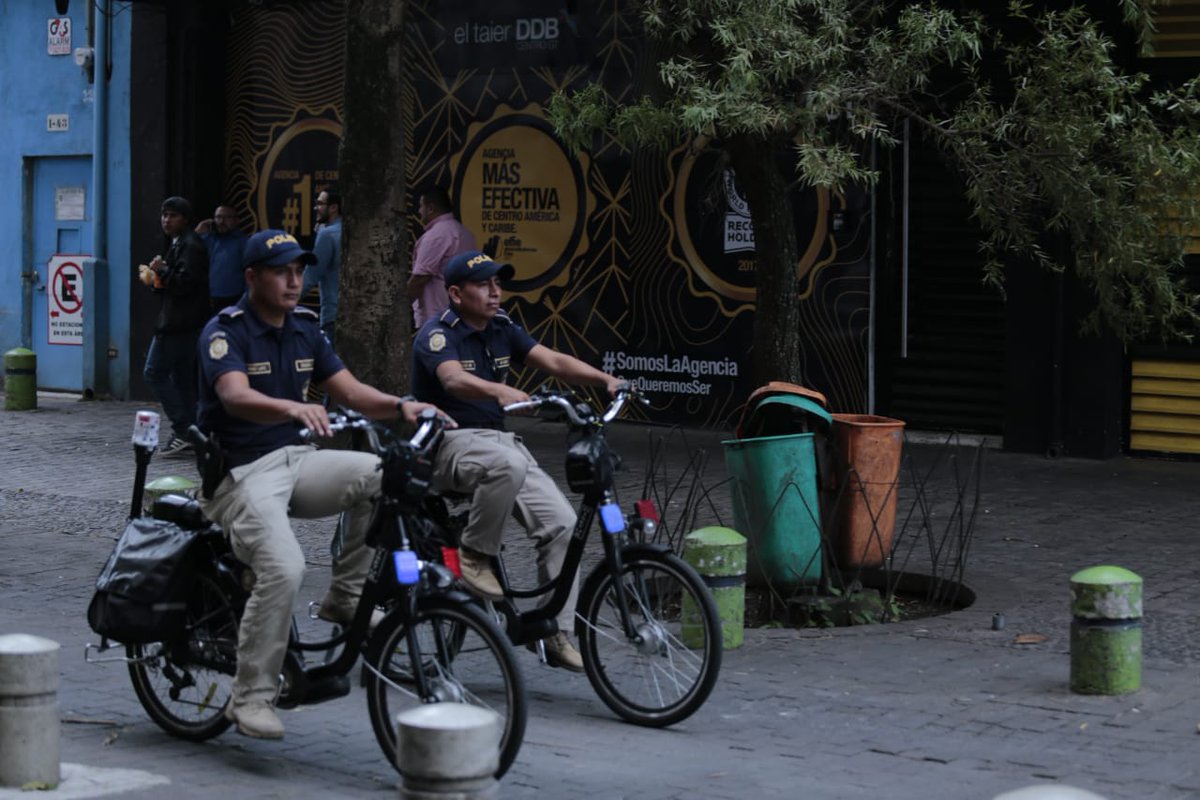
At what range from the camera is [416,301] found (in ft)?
46.2

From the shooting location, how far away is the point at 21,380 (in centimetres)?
1786

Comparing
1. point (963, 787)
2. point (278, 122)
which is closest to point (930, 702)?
point (963, 787)

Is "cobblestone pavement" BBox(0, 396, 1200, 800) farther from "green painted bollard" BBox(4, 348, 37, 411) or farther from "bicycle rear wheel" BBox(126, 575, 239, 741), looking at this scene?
"green painted bollard" BBox(4, 348, 37, 411)

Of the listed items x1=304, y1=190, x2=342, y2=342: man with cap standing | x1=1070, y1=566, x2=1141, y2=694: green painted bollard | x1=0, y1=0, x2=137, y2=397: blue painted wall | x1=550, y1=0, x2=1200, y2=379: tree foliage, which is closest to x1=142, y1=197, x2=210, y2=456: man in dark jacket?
x1=304, y1=190, x2=342, y2=342: man with cap standing

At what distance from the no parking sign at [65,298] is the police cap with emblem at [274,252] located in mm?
13283

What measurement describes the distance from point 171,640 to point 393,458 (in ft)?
3.64

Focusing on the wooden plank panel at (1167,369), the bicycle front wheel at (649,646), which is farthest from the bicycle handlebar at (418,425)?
the wooden plank panel at (1167,369)

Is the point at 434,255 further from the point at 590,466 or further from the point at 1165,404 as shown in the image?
the point at 590,466

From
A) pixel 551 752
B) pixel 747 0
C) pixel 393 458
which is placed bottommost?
pixel 551 752

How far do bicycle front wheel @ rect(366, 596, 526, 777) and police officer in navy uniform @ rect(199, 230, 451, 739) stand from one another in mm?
371

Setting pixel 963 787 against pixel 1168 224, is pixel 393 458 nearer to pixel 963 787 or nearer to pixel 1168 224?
pixel 963 787

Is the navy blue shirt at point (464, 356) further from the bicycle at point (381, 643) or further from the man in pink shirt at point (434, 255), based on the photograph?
the man in pink shirt at point (434, 255)

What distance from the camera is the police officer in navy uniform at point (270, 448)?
612cm

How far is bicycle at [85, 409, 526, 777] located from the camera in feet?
19.2
